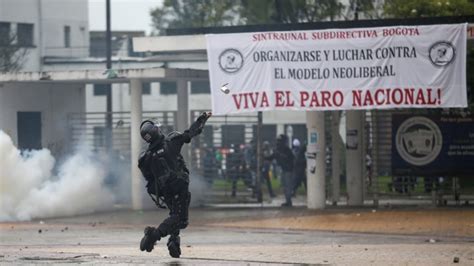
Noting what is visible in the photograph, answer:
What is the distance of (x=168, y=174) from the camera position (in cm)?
1495

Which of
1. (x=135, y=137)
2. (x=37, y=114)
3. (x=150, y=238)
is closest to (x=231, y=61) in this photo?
(x=135, y=137)

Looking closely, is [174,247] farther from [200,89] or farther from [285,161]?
[200,89]

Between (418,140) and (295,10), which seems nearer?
(418,140)

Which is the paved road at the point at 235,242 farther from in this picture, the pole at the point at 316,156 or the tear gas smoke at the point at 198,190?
the tear gas smoke at the point at 198,190

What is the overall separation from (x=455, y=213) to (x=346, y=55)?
146 inches

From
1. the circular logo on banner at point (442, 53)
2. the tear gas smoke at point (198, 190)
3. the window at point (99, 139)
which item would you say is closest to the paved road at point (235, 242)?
the tear gas smoke at point (198, 190)

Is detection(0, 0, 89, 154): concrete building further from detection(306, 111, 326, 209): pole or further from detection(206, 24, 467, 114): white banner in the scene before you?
detection(306, 111, 326, 209): pole

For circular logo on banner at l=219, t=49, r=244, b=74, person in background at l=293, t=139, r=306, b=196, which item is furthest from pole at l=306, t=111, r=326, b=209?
person in background at l=293, t=139, r=306, b=196

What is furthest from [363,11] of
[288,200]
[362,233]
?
[362,233]

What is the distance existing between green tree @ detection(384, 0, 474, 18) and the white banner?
10.8 meters

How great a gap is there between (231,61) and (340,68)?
213 centimetres

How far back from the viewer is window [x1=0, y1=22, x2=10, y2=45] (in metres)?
43.6

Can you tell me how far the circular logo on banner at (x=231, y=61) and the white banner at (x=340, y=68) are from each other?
20mm

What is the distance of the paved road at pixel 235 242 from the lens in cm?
1503
